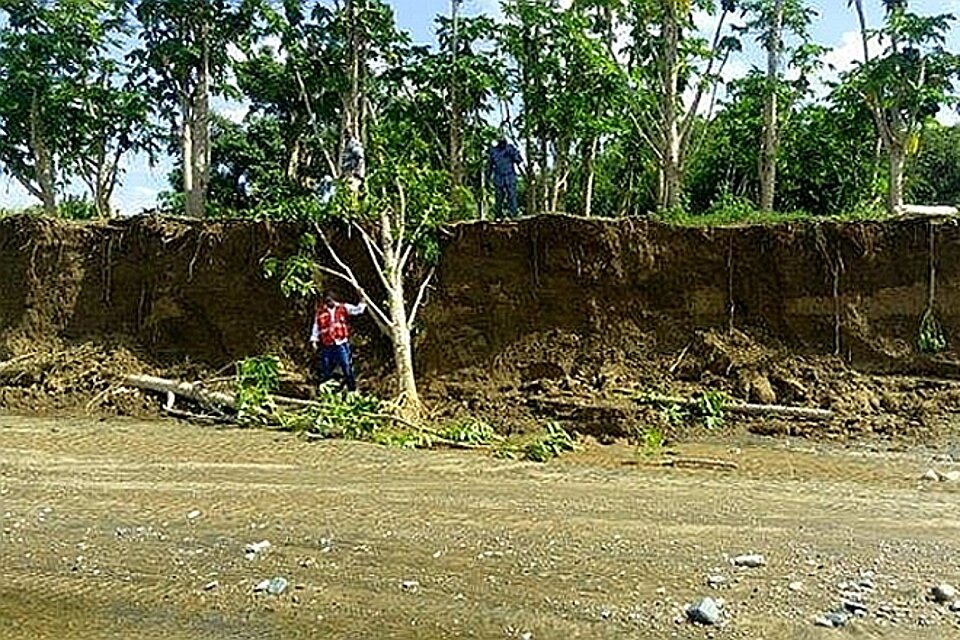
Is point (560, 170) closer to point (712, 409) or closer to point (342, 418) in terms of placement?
point (712, 409)

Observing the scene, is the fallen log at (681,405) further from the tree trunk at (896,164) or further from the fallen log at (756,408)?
the tree trunk at (896,164)

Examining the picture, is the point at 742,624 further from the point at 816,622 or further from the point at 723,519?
the point at 723,519

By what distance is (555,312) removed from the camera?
15688mm

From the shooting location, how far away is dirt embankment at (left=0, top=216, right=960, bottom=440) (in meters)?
14.8

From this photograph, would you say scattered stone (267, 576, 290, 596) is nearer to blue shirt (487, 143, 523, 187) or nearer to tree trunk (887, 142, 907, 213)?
blue shirt (487, 143, 523, 187)

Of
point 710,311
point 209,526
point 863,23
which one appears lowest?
point 209,526

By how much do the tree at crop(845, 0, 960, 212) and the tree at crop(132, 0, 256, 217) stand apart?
1272cm

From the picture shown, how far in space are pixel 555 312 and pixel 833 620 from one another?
32.6 ft

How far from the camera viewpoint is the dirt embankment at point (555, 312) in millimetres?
14781

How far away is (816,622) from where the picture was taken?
5.94 metres

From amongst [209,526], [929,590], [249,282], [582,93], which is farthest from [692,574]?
[582,93]

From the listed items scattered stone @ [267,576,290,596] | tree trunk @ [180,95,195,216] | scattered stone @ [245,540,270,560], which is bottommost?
scattered stone @ [267,576,290,596]

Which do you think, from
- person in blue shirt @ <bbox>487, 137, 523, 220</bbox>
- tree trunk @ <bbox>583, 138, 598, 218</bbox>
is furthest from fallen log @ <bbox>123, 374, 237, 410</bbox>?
tree trunk @ <bbox>583, 138, 598, 218</bbox>

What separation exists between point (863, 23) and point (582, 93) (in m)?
6.03
